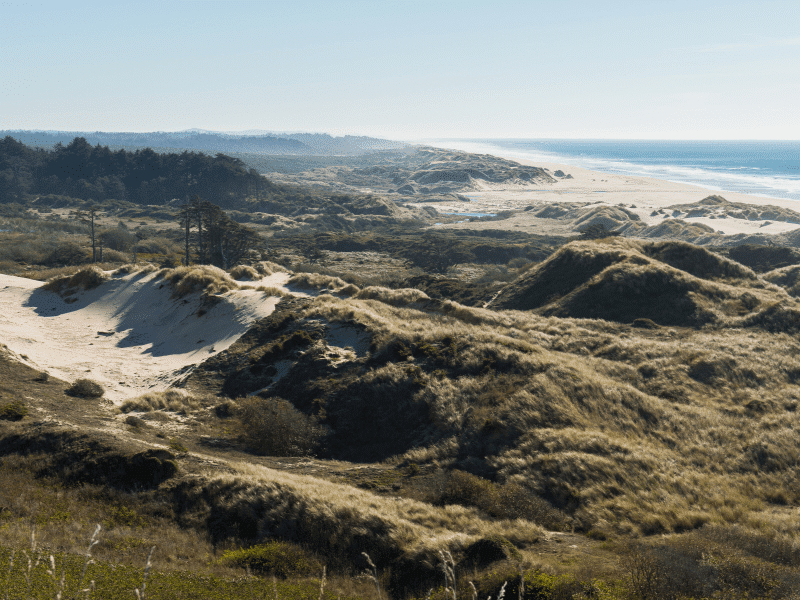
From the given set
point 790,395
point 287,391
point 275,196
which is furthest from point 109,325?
point 275,196

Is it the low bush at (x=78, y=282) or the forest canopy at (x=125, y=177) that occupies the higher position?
the forest canopy at (x=125, y=177)

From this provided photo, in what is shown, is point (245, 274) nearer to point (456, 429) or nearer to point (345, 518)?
point (456, 429)

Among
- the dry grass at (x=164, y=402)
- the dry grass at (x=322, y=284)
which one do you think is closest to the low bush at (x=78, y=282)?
the dry grass at (x=322, y=284)

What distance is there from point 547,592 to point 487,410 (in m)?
13.5

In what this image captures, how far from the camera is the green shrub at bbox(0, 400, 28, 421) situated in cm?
1997

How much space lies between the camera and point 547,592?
11062 millimetres

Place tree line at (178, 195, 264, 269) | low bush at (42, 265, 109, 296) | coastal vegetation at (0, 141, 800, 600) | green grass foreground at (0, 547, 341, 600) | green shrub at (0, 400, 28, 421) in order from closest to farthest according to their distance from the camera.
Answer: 1. green grass foreground at (0, 547, 341, 600)
2. coastal vegetation at (0, 141, 800, 600)
3. green shrub at (0, 400, 28, 421)
4. low bush at (42, 265, 109, 296)
5. tree line at (178, 195, 264, 269)

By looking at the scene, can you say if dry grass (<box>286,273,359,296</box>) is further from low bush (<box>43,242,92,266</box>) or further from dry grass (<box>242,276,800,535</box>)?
low bush (<box>43,242,92,266</box>)

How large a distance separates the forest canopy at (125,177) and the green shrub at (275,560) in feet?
600

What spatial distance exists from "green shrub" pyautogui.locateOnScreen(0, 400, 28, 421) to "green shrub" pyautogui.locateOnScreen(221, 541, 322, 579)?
41.3 feet

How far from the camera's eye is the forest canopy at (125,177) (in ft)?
605

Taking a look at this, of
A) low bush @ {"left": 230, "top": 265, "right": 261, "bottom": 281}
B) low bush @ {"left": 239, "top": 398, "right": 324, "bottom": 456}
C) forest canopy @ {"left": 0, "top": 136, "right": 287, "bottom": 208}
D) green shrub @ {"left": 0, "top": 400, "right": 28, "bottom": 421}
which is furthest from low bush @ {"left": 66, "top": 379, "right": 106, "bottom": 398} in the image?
forest canopy @ {"left": 0, "top": 136, "right": 287, "bottom": 208}

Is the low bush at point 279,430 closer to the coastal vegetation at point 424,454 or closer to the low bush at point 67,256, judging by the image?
the coastal vegetation at point 424,454

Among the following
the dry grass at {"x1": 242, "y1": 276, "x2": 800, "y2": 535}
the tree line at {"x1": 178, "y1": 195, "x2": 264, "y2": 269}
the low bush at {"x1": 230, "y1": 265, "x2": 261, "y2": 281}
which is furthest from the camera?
the tree line at {"x1": 178, "y1": 195, "x2": 264, "y2": 269}
